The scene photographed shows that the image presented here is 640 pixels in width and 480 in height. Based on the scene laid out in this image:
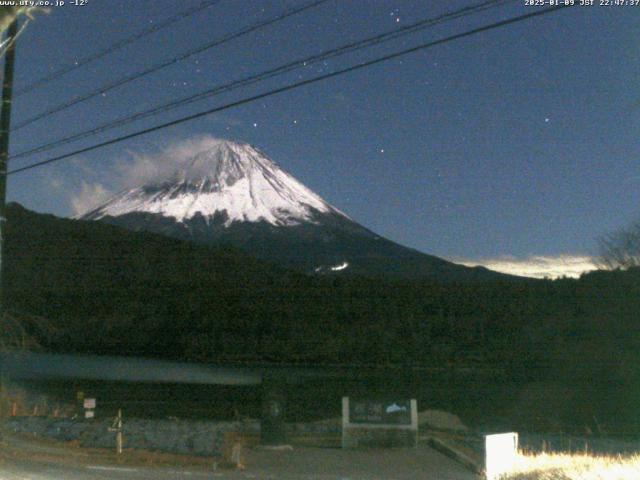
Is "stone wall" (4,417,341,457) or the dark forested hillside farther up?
the dark forested hillside

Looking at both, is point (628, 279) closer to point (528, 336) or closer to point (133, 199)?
point (528, 336)

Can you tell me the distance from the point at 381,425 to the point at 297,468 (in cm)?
360

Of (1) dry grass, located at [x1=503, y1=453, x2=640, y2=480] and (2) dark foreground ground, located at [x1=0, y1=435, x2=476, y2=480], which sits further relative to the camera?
(2) dark foreground ground, located at [x1=0, y1=435, x2=476, y2=480]

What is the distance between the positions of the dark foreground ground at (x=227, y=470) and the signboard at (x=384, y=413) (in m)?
0.70

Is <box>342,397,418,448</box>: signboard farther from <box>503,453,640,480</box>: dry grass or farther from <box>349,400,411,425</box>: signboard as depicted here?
<box>503,453,640,480</box>: dry grass

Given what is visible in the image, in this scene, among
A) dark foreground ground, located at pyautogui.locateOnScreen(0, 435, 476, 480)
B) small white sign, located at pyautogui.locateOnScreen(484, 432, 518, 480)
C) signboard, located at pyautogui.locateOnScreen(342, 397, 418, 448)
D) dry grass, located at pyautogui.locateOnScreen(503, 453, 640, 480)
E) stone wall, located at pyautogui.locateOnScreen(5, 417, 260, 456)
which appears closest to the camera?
dry grass, located at pyautogui.locateOnScreen(503, 453, 640, 480)

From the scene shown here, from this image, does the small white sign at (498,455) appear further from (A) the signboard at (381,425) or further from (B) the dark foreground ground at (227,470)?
(A) the signboard at (381,425)

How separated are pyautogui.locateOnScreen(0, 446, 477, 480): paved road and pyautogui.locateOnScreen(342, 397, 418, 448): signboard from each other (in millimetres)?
403

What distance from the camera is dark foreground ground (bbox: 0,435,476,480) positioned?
42.9 feet

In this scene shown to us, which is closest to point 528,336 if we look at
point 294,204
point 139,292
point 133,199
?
point 139,292

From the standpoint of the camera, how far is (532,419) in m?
40.7

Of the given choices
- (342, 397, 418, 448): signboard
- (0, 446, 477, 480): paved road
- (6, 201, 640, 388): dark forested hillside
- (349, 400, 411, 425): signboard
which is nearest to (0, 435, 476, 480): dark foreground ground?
(0, 446, 477, 480): paved road

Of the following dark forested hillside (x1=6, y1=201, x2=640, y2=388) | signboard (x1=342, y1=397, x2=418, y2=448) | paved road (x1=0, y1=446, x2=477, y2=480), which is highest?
dark forested hillside (x1=6, y1=201, x2=640, y2=388)

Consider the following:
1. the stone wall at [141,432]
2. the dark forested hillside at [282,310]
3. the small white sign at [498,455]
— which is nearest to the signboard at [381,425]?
the stone wall at [141,432]
